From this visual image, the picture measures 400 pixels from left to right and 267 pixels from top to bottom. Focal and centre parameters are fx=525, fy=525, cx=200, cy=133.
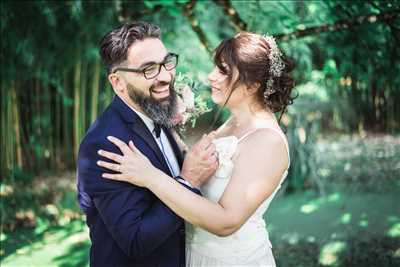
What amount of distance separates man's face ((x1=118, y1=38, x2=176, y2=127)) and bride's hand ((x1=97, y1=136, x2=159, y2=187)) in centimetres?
26

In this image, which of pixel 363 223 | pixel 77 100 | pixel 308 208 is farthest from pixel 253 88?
pixel 77 100

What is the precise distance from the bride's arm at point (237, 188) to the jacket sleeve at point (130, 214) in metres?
0.06

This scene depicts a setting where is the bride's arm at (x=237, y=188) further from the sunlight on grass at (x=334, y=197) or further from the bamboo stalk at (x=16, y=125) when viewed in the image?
the bamboo stalk at (x=16, y=125)

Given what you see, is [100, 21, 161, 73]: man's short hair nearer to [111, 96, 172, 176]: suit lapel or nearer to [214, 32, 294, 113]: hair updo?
[111, 96, 172, 176]: suit lapel

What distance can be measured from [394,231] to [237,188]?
11.3 ft

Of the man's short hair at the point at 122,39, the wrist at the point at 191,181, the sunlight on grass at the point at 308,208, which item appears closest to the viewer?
the wrist at the point at 191,181

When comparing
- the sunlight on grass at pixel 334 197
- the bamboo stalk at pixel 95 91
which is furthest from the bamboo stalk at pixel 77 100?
the sunlight on grass at pixel 334 197

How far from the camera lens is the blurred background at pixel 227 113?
4.06 m

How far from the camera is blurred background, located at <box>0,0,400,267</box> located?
4062 millimetres

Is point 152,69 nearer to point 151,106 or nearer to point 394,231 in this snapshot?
point 151,106

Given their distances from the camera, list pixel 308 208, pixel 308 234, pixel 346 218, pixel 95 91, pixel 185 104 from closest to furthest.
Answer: pixel 185 104 < pixel 308 234 < pixel 346 218 < pixel 308 208 < pixel 95 91

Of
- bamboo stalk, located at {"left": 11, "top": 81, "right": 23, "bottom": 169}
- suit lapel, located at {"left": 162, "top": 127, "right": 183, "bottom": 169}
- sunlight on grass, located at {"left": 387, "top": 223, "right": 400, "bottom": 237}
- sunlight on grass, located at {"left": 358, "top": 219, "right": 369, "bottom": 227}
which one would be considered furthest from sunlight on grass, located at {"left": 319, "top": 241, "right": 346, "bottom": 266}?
bamboo stalk, located at {"left": 11, "top": 81, "right": 23, "bottom": 169}

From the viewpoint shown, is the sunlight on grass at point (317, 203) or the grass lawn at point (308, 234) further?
the sunlight on grass at point (317, 203)

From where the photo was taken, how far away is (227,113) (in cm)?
461
